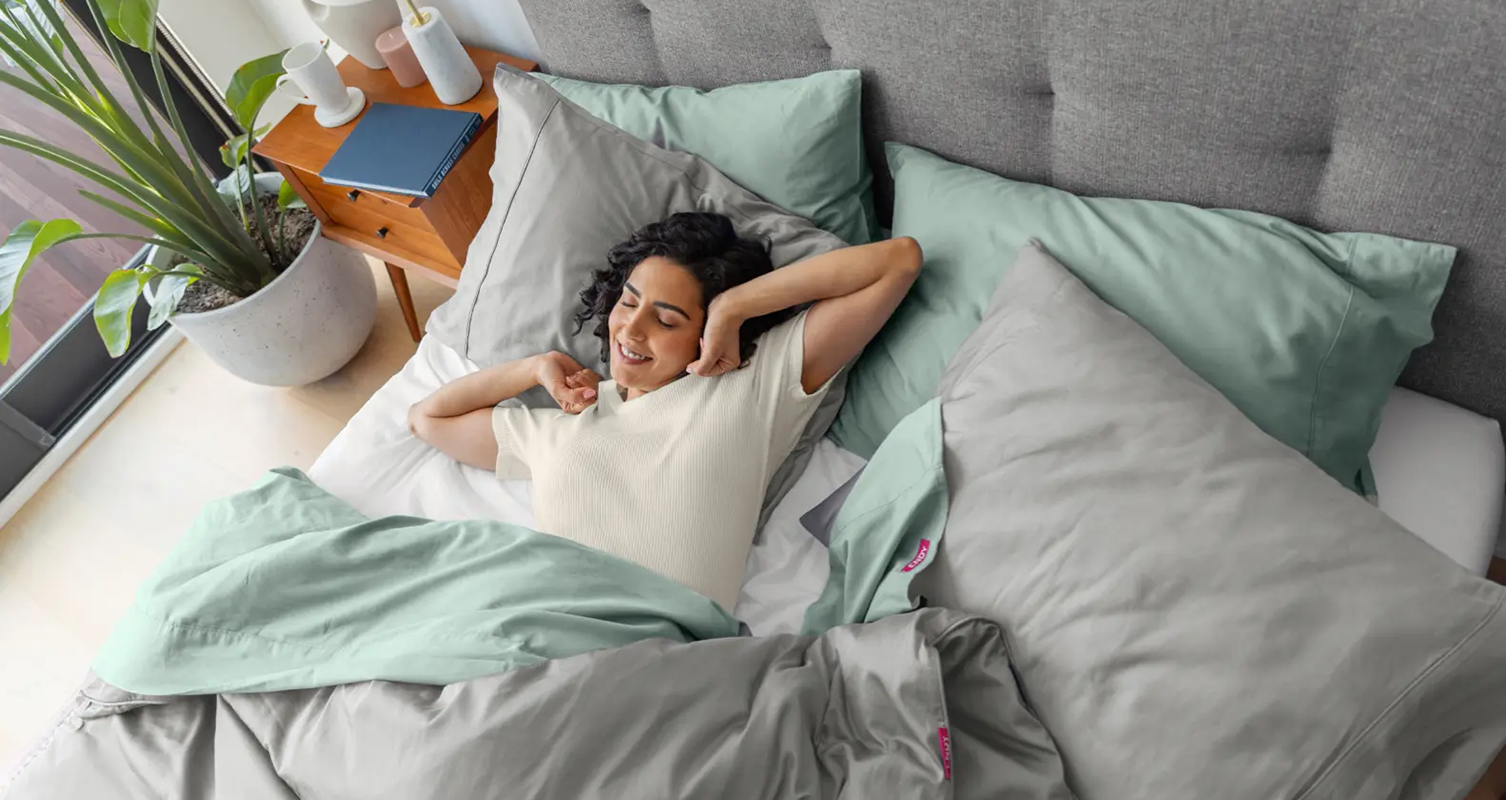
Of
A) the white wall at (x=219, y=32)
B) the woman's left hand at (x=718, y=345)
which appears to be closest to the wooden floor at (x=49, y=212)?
the white wall at (x=219, y=32)

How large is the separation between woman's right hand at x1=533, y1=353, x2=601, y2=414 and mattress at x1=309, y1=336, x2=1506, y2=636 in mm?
163

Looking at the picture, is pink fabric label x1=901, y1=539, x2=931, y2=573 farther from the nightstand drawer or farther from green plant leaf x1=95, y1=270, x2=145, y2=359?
green plant leaf x1=95, y1=270, x2=145, y2=359

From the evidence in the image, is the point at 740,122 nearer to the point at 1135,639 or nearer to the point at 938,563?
the point at 938,563

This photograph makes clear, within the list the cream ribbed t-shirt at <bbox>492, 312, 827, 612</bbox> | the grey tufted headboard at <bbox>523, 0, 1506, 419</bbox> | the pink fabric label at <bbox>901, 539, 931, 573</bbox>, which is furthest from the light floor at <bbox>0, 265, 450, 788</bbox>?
the pink fabric label at <bbox>901, 539, 931, 573</bbox>

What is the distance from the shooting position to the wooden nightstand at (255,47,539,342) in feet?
5.49

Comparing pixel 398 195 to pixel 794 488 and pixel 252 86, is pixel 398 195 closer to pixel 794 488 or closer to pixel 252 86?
pixel 252 86

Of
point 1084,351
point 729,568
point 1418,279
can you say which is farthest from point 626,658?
point 1418,279

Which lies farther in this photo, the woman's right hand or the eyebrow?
the woman's right hand

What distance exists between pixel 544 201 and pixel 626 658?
753 mm

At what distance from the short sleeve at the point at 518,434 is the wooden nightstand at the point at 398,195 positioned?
505mm

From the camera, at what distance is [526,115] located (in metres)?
1.39

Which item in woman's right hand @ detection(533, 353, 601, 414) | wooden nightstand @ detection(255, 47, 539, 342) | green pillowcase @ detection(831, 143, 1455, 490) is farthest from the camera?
wooden nightstand @ detection(255, 47, 539, 342)

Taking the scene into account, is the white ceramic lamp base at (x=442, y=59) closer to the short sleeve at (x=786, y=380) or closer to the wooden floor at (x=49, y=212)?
the short sleeve at (x=786, y=380)

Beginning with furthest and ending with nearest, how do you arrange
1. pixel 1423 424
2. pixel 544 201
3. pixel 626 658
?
1. pixel 544 201
2. pixel 1423 424
3. pixel 626 658
